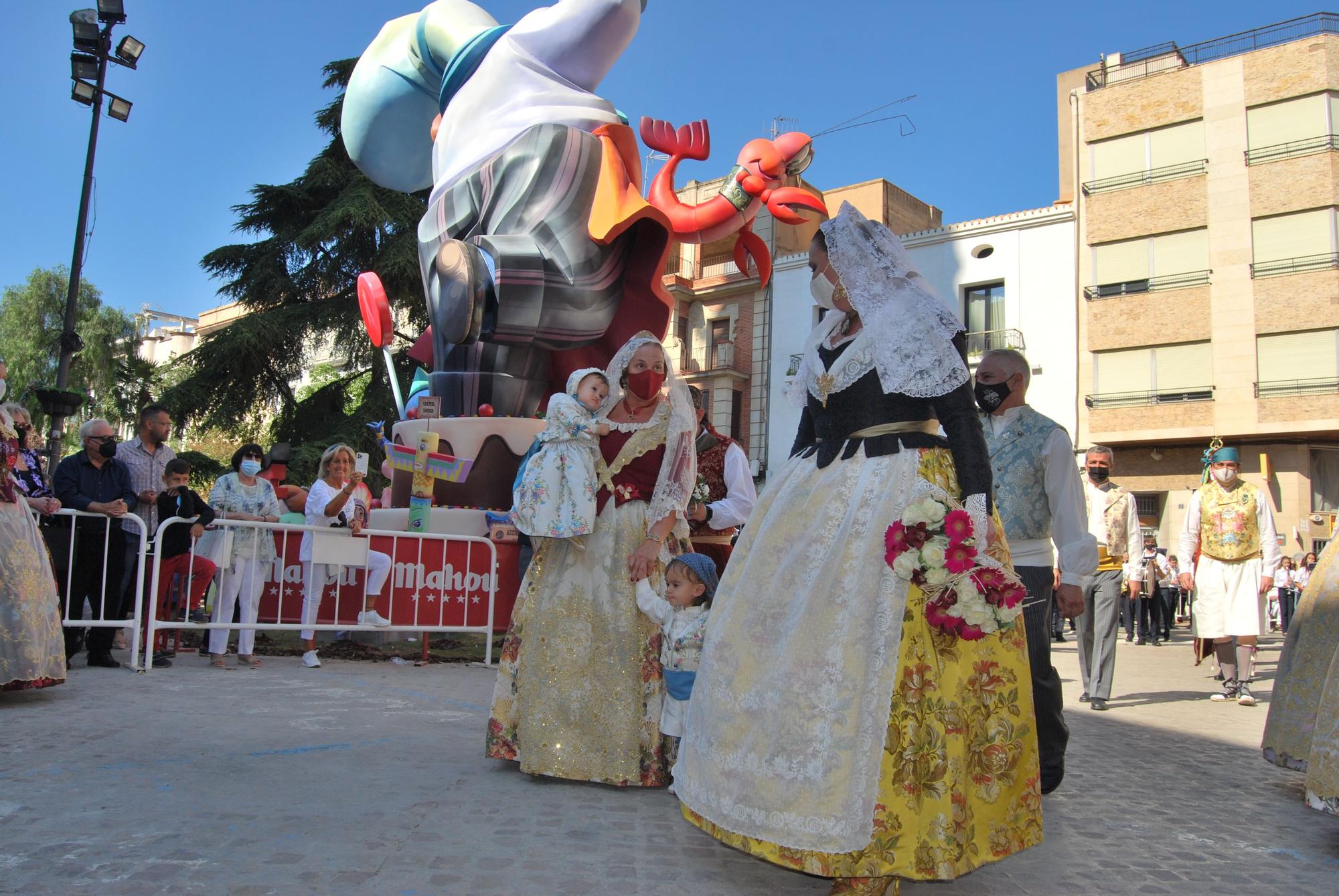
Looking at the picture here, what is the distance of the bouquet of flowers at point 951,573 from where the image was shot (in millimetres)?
2875

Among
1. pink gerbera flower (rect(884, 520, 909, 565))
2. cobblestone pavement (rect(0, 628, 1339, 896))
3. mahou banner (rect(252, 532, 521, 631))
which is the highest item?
pink gerbera flower (rect(884, 520, 909, 565))

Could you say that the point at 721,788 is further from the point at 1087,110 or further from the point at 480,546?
the point at 1087,110

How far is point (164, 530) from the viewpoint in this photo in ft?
24.4

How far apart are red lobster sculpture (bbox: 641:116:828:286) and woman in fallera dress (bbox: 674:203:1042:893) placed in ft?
30.7

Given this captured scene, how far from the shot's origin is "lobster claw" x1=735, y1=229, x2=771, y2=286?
1365 centimetres

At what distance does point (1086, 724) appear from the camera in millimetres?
6508

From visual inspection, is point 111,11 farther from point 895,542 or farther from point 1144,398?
point 1144,398

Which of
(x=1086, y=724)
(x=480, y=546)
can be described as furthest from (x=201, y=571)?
(x=1086, y=724)

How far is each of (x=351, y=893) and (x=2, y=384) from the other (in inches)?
163

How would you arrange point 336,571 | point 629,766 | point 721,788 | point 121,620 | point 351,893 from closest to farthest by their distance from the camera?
1. point 351,893
2. point 721,788
3. point 629,766
4. point 121,620
5. point 336,571

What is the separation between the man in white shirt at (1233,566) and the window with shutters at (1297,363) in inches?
769

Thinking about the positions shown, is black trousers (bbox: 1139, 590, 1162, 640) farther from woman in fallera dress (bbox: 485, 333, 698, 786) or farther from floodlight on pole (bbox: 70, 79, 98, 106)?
floodlight on pole (bbox: 70, 79, 98, 106)

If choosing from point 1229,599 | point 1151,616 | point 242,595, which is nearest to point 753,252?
point 1229,599

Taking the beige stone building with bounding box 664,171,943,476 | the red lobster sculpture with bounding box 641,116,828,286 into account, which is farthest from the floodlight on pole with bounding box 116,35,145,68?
the beige stone building with bounding box 664,171,943,476
